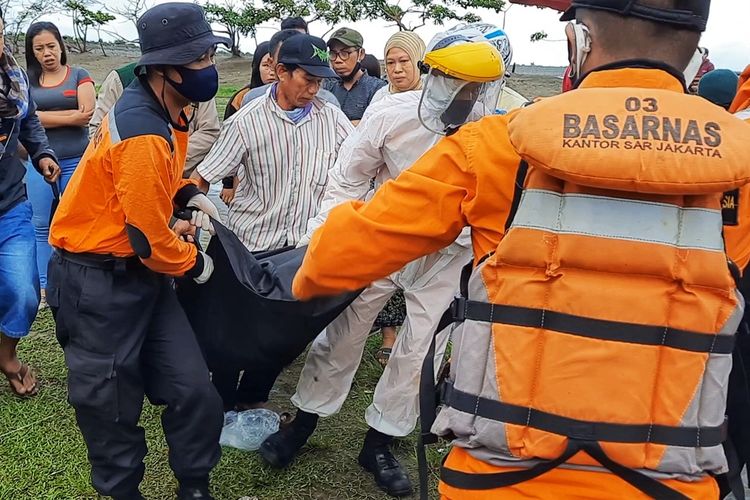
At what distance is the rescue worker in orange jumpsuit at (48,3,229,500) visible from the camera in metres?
2.66

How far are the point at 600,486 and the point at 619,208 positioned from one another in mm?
567

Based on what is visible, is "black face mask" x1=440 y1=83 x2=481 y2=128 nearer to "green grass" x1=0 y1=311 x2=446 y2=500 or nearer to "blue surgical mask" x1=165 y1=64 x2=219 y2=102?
"blue surgical mask" x1=165 y1=64 x2=219 y2=102

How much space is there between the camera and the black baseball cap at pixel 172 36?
2.76m

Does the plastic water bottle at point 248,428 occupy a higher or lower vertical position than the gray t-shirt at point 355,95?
lower

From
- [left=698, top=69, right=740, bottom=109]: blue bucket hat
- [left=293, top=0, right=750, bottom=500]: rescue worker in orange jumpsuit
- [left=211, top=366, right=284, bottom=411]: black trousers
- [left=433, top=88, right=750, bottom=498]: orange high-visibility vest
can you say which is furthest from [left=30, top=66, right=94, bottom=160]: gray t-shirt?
[left=433, top=88, right=750, bottom=498]: orange high-visibility vest

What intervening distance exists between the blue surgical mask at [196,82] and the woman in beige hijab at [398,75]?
2131 mm

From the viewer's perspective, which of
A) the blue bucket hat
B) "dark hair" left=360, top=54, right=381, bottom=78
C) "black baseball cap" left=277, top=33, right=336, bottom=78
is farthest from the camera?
"dark hair" left=360, top=54, right=381, bottom=78

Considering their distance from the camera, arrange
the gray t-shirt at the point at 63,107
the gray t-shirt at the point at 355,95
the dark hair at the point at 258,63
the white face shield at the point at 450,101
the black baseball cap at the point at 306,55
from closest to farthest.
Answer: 1. the white face shield at the point at 450,101
2. the black baseball cap at the point at 306,55
3. the gray t-shirt at the point at 63,107
4. the dark hair at the point at 258,63
5. the gray t-shirt at the point at 355,95

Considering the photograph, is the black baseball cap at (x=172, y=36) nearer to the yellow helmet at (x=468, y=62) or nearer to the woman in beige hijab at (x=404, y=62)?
the yellow helmet at (x=468, y=62)

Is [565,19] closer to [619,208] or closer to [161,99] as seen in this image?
[619,208]

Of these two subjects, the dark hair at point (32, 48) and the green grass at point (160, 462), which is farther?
the dark hair at point (32, 48)

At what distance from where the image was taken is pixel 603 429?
1431mm

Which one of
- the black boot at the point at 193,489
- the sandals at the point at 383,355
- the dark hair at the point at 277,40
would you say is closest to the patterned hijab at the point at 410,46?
the dark hair at the point at 277,40

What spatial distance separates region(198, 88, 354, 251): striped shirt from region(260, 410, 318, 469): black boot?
0.92m
